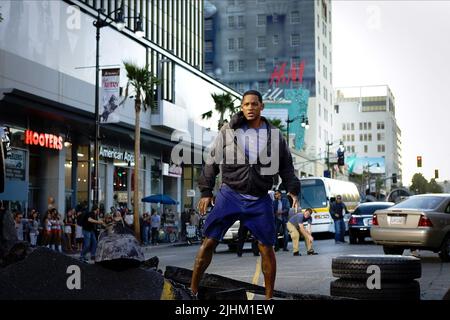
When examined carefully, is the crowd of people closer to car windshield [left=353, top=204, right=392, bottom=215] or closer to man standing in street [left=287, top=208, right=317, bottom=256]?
man standing in street [left=287, top=208, right=317, bottom=256]

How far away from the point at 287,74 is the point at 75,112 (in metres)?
70.9

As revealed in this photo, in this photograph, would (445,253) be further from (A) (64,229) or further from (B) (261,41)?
(B) (261,41)

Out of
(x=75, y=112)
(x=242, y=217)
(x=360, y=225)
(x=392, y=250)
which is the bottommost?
(x=392, y=250)

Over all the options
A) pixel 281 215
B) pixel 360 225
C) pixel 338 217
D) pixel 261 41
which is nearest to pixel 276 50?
pixel 261 41

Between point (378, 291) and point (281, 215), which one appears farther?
point (281, 215)

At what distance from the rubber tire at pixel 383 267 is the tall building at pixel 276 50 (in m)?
84.3

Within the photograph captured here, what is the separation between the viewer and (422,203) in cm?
1436

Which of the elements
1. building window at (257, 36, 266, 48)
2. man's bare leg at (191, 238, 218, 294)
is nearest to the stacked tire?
man's bare leg at (191, 238, 218, 294)

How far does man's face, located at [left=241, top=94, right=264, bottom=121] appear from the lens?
545cm

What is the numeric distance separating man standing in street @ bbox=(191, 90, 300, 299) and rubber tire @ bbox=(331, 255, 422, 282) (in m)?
0.71

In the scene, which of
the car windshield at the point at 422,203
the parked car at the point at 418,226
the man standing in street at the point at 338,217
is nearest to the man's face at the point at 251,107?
the parked car at the point at 418,226

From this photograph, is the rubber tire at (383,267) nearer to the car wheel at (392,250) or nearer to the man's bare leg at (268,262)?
the man's bare leg at (268,262)

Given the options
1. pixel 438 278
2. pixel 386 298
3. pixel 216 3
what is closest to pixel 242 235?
pixel 438 278

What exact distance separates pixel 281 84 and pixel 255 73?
4.97 meters
